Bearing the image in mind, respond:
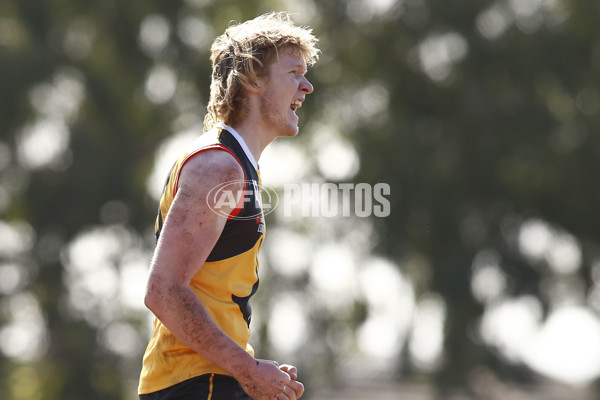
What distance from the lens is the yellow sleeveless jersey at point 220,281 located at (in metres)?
3.42

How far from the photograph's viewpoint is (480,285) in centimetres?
1898

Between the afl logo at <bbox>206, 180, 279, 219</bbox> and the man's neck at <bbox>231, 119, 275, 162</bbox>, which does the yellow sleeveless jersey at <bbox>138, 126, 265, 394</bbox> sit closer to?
the afl logo at <bbox>206, 180, 279, 219</bbox>

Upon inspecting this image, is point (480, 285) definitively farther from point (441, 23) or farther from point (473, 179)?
point (441, 23)

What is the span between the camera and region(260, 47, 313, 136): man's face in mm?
3797

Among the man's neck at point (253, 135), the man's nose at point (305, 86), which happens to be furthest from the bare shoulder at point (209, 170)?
the man's nose at point (305, 86)

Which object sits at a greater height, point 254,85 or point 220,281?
point 254,85

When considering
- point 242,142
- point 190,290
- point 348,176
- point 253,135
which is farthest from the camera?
point 348,176

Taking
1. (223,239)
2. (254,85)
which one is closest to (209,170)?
(223,239)

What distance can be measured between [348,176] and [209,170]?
1604cm

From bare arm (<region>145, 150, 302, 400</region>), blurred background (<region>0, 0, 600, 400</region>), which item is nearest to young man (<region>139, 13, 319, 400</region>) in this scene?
bare arm (<region>145, 150, 302, 400</region>)

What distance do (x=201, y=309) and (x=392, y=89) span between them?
17.4 m

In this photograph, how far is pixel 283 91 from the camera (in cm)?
381

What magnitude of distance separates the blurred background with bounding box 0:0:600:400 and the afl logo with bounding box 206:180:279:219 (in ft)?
48.8

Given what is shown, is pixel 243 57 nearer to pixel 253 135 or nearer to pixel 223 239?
pixel 253 135
